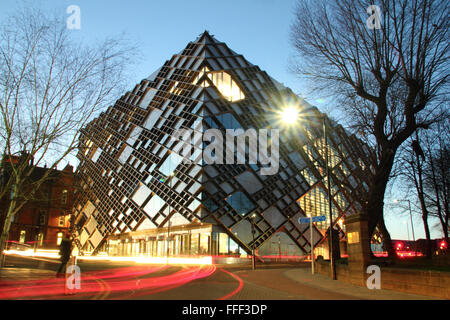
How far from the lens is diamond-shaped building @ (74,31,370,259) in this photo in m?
38.6

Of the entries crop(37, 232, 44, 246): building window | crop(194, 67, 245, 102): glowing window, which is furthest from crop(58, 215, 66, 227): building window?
crop(194, 67, 245, 102): glowing window

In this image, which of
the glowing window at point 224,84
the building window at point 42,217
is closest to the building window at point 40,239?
the building window at point 42,217

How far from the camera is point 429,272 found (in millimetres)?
10859

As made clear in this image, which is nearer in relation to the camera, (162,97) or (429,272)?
(429,272)

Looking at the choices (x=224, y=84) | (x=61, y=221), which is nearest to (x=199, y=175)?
(x=224, y=84)

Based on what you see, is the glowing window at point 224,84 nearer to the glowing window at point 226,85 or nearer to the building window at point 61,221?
the glowing window at point 226,85

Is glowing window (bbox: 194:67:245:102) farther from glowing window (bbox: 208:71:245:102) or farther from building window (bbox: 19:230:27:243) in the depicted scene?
building window (bbox: 19:230:27:243)

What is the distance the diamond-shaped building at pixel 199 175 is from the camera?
3856 cm

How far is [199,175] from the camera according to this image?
125 feet
